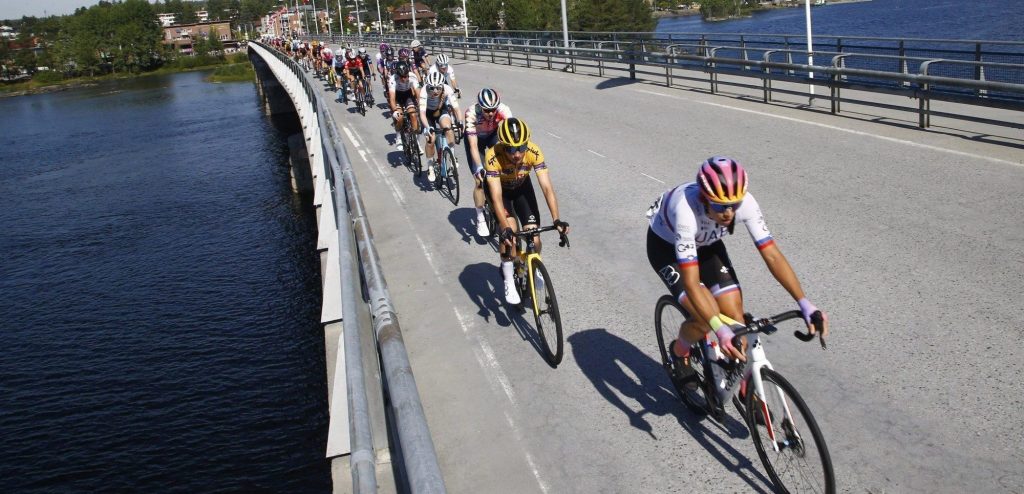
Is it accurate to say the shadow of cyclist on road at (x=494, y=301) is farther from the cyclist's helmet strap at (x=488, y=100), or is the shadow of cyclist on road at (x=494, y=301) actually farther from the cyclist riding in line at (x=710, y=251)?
the cyclist riding in line at (x=710, y=251)

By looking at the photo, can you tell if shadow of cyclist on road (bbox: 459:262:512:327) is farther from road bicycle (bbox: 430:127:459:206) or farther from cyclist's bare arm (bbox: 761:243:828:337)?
cyclist's bare arm (bbox: 761:243:828:337)

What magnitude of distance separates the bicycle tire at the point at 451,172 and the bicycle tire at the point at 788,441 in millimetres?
9056

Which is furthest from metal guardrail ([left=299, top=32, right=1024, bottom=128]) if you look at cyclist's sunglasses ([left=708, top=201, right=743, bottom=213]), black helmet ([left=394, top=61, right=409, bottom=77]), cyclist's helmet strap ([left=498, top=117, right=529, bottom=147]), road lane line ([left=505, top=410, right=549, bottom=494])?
road lane line ([left=505, top=410, right=549, bottom=494])

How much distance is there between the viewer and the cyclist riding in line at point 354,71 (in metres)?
27.5

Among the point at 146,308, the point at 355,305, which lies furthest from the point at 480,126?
the point at 146,308

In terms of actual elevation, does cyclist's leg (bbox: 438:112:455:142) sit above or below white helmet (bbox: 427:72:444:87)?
below

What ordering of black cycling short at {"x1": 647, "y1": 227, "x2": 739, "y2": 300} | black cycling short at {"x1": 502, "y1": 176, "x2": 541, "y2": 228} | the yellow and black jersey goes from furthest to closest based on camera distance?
black cycling short at {"x1": 502, "y1": 176, "x2": 541, "y2": 228}, the yellow and black jersey, black cycling short at {"x1": 647, "y1": 227, "x2": 739, "y2": 300}

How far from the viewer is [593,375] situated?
23.4ft

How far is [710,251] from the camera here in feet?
18.2

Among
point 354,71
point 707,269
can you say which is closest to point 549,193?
point 707,269

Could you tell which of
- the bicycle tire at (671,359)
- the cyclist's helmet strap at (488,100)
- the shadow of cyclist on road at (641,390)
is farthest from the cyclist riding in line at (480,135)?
the bicycle tire at (671,359)

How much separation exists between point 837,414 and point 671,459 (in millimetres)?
1280

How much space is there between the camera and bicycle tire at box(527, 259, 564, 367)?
7.10 meters

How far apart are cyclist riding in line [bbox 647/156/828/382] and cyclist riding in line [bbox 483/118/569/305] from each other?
1736mm
